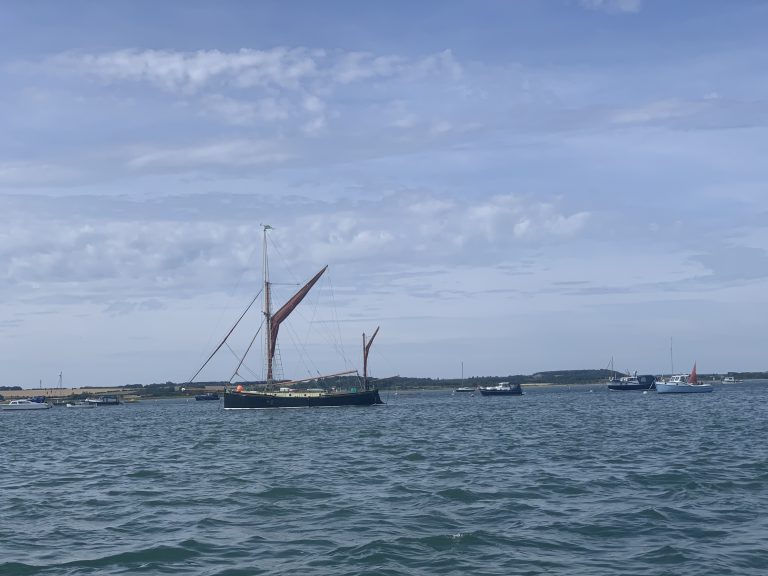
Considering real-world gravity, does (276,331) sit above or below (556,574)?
above

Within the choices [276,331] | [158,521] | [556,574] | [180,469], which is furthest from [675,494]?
[276,331]

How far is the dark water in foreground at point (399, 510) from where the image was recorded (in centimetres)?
1947

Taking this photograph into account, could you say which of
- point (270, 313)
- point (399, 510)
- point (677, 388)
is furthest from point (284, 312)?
point (677, 388)

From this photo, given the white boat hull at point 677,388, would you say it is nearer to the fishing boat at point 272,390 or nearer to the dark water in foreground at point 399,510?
the fishing boat at point 272,390

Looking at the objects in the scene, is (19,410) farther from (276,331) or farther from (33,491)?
(33,491)

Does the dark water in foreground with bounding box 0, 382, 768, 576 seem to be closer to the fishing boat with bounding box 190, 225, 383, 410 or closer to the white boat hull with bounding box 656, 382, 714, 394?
the fishing boat with bounding box 190, 225, 383, 410

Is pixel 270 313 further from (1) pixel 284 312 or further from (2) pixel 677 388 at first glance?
(2) pixel 677 388

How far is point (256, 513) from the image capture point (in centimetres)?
2572

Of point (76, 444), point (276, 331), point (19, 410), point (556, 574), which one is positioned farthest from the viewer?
point (19, 410)

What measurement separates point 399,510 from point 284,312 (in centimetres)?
8555

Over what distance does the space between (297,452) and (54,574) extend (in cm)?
2708

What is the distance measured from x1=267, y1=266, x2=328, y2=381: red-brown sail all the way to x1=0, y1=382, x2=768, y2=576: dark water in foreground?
2404 inches

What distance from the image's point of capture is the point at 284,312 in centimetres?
11006

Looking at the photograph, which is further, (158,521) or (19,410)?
(19,410)
